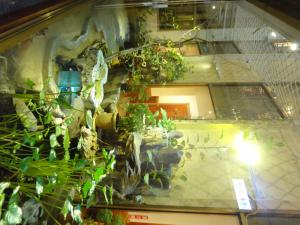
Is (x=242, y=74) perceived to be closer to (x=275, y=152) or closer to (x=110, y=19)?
(x=275, y=152)

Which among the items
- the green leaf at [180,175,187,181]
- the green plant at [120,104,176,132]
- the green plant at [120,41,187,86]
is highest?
the green plant at [120,41,187,86]

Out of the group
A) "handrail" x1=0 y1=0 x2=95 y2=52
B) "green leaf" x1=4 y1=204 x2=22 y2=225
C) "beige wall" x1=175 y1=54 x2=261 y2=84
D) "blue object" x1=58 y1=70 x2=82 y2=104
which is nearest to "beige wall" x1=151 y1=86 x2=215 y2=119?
"beige wall" x1=175 y1=54 x2=261 y2=84

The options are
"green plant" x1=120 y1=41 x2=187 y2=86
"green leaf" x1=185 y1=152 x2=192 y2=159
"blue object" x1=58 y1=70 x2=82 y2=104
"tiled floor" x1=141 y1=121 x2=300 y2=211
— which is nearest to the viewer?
"blue object" x1=58 y1=70 x2=82 y2=104

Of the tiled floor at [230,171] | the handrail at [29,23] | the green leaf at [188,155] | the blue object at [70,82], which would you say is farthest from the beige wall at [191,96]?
the handrail at [29,23]

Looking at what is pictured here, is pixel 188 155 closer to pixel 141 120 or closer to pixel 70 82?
pixel 141 120

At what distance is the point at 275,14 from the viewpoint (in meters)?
2.24

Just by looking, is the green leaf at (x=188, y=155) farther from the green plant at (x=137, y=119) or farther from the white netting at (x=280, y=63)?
the white netting at (x=280, y=63)

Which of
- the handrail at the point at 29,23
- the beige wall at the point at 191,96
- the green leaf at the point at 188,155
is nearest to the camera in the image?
the handrail at the point at 29,23

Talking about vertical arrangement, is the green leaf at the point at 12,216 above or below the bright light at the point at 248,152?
below

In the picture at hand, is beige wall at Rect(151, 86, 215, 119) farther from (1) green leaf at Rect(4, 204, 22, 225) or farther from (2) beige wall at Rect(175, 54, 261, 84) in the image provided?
(1) green leaf at Rect(4, 204, 22, 225)

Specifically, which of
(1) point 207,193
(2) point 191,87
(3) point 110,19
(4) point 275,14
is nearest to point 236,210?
(1) point 207,193

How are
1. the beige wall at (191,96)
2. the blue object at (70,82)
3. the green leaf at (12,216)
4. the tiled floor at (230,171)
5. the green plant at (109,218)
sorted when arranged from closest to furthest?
the green leaf at (12,216)
the blue object at (70,82)
the green plant at (109,218)
the tiled floor at (230,171)
the beige wall at (191,96)

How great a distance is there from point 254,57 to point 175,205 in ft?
10.1

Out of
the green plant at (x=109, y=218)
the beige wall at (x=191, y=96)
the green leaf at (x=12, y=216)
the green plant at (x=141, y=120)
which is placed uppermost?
the beige wall at (x=191, y=96)
